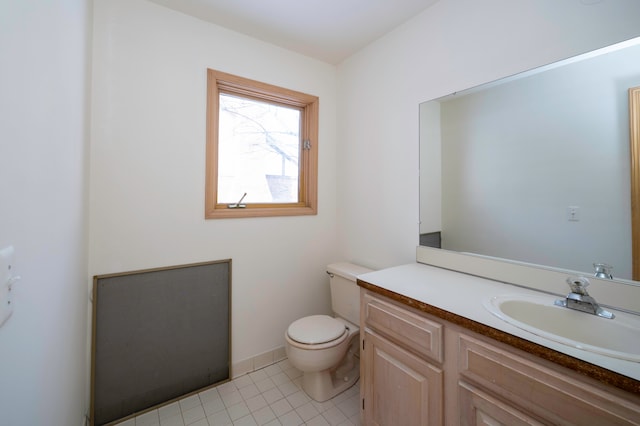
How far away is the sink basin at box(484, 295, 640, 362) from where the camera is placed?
2.74 ft

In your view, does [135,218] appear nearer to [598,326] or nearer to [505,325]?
[505,325]

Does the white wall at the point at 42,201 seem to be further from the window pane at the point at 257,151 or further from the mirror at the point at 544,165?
the mirror at the point at 544,165

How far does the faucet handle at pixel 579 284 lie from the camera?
39.4 inches

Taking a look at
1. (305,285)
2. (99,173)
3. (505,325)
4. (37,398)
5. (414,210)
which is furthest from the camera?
(305,285)

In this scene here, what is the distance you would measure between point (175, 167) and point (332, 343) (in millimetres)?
1484

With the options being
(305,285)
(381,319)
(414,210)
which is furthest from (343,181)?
(381,319)

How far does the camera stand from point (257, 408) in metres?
1.64

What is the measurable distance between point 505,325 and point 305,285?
5.20 feet

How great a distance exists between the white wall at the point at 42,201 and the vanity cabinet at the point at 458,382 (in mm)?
1201

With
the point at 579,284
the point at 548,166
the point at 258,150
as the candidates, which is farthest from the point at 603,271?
the point at 258,150

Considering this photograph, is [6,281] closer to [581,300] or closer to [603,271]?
[581,300]

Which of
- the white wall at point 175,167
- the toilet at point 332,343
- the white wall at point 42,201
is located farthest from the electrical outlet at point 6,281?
the toilet at point 332,343

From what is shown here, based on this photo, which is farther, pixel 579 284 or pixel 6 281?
pixel 579 284

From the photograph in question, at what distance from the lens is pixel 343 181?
2.37 metres
